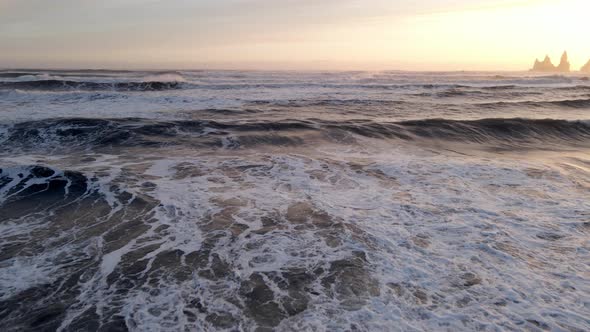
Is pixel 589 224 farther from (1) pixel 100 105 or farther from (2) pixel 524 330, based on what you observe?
(1) pixel 100 105

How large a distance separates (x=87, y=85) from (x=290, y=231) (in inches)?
1197

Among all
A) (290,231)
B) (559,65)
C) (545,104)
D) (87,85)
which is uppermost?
(559,65)

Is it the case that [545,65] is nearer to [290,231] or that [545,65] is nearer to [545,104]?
[545,104]

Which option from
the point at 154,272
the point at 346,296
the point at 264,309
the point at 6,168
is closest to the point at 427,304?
the point at 346,296

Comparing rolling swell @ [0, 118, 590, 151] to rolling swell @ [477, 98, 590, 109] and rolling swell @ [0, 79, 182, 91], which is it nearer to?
rolling swell @ [477, 98, 590, 109]

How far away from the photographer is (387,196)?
24.0 ft

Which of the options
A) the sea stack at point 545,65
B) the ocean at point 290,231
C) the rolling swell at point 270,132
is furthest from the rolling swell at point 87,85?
the sea stack at point 545,65

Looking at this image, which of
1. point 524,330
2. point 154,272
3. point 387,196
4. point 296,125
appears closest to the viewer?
point 524,330

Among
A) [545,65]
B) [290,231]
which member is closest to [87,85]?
[290,231]

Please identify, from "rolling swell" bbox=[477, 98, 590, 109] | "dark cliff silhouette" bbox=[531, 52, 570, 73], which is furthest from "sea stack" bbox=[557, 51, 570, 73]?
"rolling swell" bbox=[477, 98, 590, 109]

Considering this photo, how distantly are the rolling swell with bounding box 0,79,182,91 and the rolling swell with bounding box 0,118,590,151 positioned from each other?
52.3 ft

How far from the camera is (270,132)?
44.4 feet

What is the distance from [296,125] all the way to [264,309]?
11.1 meters

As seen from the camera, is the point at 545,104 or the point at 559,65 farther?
the point at 559,65
